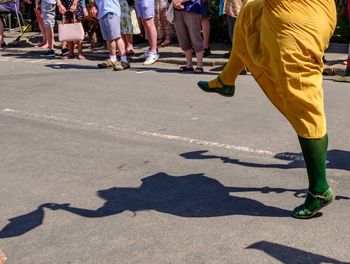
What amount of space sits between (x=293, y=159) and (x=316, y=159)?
1.43m

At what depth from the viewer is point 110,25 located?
10.8 m

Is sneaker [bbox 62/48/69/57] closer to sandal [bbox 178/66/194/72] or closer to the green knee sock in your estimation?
sandal [bbox 178/66/194/72]

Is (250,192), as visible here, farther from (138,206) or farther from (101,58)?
(101,58)

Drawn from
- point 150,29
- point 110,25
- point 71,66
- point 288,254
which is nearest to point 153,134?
point 288,254

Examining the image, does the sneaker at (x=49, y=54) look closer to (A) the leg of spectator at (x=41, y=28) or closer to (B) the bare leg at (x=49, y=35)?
(B) the bare leg at (x=49, y=35)

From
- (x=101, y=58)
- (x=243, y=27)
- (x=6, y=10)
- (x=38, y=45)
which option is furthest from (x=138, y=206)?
(x=6, y=10)

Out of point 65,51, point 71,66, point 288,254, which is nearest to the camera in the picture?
point 288,254

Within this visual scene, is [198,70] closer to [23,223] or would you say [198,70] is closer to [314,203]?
[23,223]

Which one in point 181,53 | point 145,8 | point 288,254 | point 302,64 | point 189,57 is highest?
point 302,64

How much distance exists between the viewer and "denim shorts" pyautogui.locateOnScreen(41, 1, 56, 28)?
43.0ft

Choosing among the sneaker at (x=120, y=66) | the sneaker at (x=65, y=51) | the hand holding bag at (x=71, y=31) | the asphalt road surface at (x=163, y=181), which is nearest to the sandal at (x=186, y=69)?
the sneaker at (x=120, y=66)

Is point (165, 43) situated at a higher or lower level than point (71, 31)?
lower

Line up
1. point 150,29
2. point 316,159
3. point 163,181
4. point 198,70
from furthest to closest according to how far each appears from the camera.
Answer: point 150,29
point 198,70
point 163,181
point 316,159

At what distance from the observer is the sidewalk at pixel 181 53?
33.0 feet
